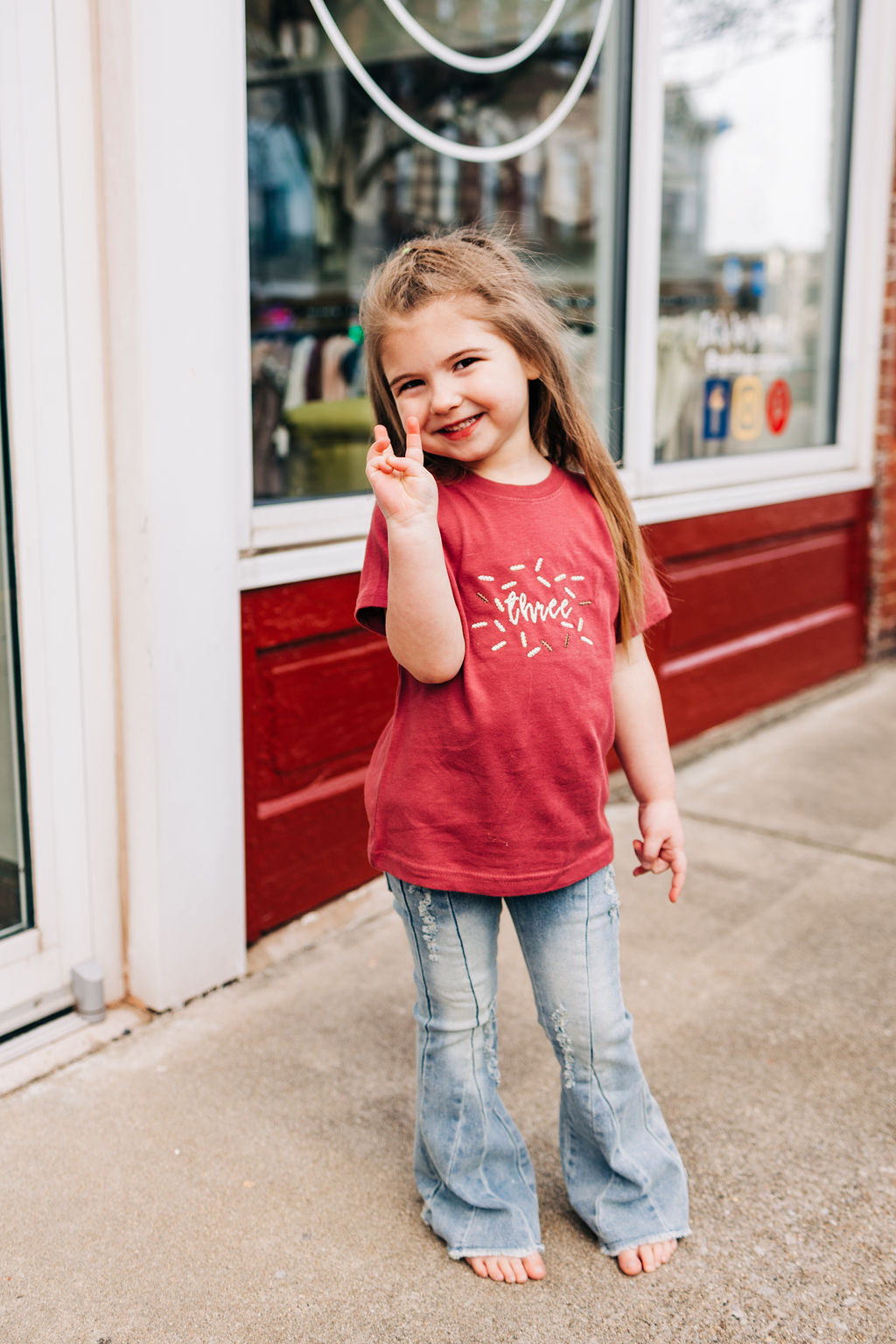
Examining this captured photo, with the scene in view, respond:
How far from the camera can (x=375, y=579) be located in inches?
67.4

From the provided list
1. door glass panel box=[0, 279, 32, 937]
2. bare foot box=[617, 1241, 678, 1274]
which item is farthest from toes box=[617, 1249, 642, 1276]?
door glass panel box=[0, 279, 32, 937]

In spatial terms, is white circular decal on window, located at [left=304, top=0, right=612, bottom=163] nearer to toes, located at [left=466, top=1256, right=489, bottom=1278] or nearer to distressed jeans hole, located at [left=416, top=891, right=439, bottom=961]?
distressed jeans hole, located at [left=416, top=891, right=439, bottom=961]

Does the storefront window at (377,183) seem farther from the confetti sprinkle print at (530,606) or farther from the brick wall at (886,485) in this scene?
the brick wall at (886,485)

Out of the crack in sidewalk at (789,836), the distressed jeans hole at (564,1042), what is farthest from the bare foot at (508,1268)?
the crack in sidewalk at (789,836)

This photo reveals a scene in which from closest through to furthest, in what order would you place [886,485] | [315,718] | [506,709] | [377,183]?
[506,709]
[315,718]
[886,485]
[377,183]

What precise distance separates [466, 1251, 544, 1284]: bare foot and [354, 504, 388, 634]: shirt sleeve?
3.17ft

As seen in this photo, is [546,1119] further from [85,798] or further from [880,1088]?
[85,798]

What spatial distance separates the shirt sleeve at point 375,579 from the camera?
66.9 inches

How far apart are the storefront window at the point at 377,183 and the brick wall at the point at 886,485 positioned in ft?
4.63

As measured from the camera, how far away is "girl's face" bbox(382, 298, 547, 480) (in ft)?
5.45

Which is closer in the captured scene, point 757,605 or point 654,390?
point 654,390

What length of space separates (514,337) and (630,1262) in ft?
4.51

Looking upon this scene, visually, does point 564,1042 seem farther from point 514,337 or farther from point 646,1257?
point 514,337

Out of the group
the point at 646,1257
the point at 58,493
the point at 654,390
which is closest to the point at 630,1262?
the point at 646,1257
